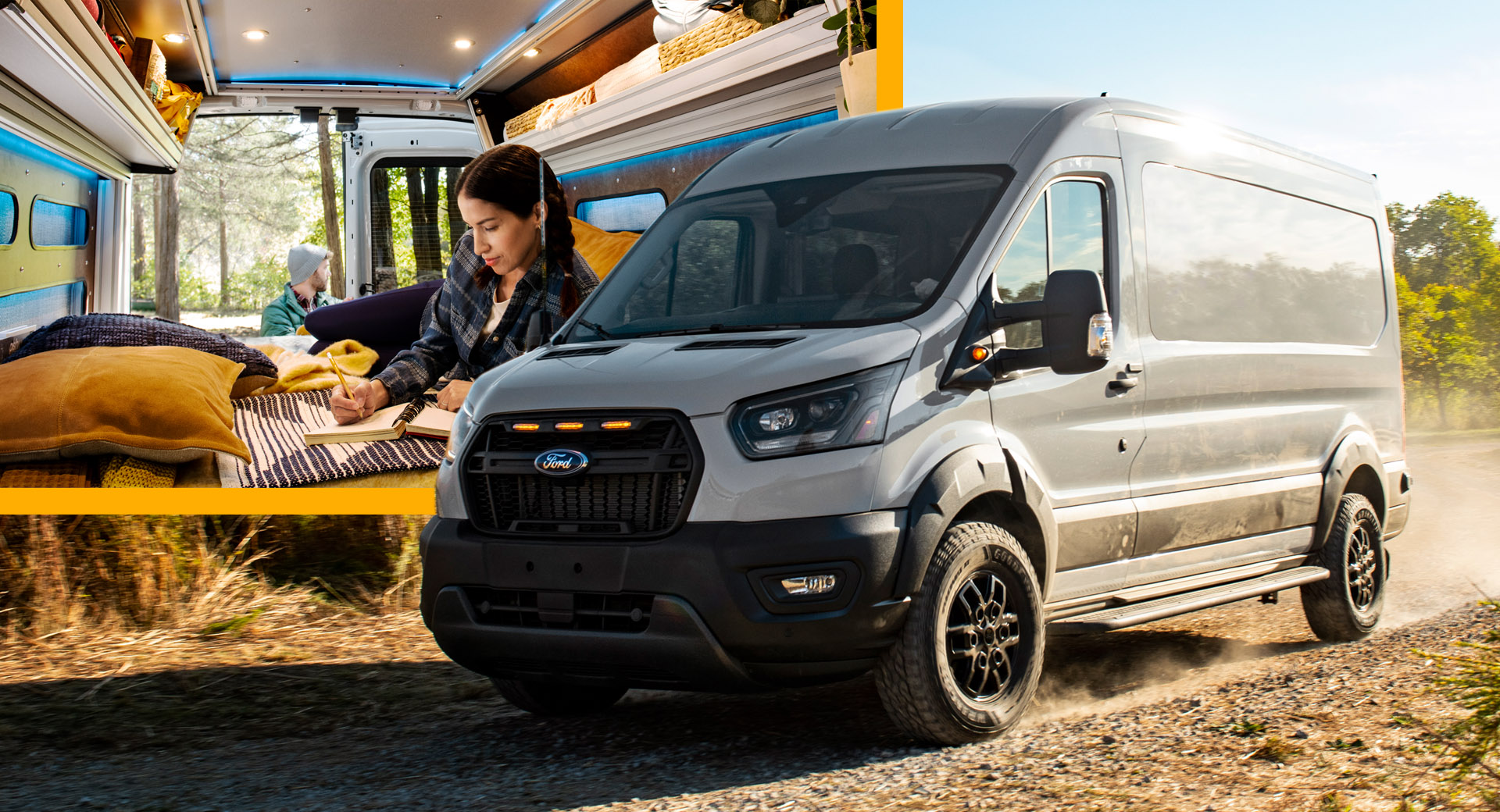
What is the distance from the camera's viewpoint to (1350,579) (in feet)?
22.4

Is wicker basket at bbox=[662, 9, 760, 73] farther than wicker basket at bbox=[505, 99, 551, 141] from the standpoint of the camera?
No

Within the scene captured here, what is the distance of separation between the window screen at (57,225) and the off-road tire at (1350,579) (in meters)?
5.39

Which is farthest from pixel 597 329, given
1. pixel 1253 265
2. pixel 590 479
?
pixel 1253 265

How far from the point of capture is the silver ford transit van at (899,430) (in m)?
4.12

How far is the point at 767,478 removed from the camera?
4090 millimetres

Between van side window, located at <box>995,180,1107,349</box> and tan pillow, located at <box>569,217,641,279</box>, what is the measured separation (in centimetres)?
214

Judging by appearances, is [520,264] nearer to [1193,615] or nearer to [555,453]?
[555,453]

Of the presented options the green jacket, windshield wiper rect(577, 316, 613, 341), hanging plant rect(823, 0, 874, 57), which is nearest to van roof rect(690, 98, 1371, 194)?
hanging plant rect(823, 0, 874, 57)

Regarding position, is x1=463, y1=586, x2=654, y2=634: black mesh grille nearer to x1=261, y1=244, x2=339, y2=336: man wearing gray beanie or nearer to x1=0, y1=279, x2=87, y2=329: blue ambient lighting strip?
x1=261, y1=244, x2=339, y2=336: man wearing gray beanie

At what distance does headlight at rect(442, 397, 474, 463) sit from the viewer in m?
4.59

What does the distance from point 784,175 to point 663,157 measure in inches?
44.1

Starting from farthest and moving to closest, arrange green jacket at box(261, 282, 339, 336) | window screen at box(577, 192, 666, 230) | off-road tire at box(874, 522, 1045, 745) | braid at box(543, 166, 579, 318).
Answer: window screen at box(577, 192, 666, 230)
braid at box(543, 166, 579, 318)
green jacket at box(261, 282, 339, 336)
off-road tire at box(874, 522, 1045, 745)

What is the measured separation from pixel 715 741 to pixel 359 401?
2049 mm

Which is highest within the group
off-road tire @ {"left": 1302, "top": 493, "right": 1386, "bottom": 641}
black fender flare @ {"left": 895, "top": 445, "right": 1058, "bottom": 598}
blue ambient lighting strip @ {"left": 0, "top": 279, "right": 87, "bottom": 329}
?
blue ambient lighting strip @ {"left": 0, "top": 279, "right": 87, "bottom": 329}
